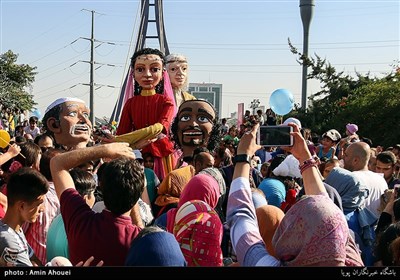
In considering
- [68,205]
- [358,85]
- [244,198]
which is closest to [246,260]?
[244,198]

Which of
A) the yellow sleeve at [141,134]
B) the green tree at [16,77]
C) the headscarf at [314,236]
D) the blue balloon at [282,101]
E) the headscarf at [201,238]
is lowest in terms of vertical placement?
the headscarf at [201,238]

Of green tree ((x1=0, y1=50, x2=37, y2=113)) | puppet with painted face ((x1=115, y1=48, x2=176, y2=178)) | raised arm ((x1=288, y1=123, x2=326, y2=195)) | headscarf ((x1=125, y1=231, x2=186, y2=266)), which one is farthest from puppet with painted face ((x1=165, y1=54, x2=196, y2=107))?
green tree ((x1=0, y1=50, x2=37, y2=113))

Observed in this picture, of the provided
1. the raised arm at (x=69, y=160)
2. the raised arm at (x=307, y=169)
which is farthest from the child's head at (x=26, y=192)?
the raised arm at (x=307, y=169)

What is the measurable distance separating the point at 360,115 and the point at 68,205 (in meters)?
14.3

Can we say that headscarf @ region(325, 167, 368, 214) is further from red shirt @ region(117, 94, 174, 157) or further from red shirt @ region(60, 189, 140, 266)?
red shirt @ region(60, 189, 140, 266)

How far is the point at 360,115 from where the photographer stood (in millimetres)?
15727

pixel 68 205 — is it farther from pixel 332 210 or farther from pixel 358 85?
pixel 358 85

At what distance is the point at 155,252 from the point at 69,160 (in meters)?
0.83

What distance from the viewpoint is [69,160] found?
8.52ft

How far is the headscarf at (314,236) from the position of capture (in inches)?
71.4

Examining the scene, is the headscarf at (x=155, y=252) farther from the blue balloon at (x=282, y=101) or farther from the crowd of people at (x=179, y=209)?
the blue balloon at (x=282, y=101)

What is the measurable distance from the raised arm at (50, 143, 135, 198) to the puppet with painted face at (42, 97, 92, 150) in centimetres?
210

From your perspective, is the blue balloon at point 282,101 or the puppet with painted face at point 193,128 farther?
the blue balloon at point 282,101

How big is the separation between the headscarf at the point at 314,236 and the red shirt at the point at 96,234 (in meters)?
0.72
